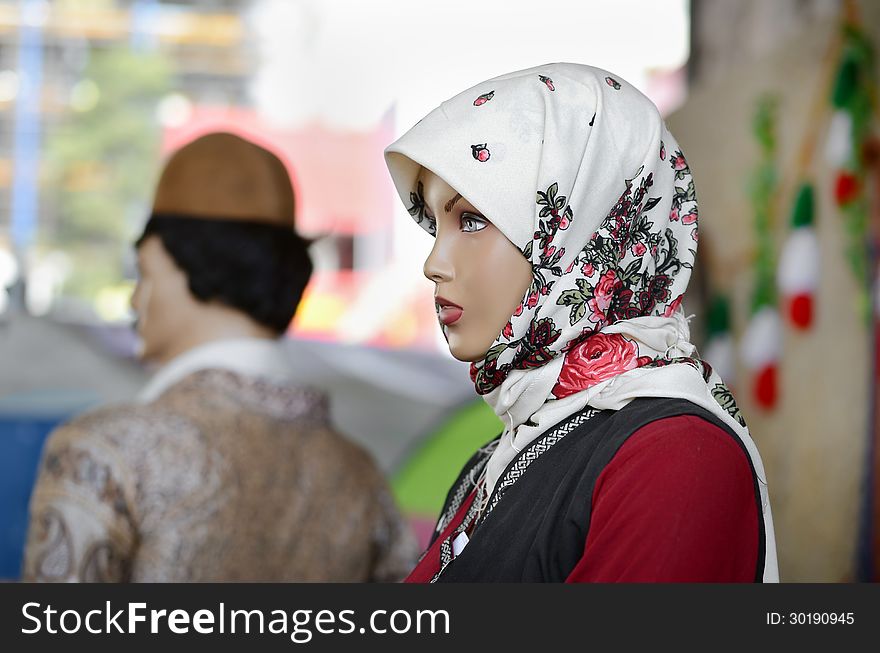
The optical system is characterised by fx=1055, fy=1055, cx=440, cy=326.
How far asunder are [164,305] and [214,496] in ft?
1.36

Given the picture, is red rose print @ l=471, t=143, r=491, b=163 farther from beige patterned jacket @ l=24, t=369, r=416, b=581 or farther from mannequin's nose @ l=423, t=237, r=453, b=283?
beige patterned jacket @ l=24, t=369, r=416, b=581

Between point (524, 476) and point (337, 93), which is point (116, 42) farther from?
point (524, 476)

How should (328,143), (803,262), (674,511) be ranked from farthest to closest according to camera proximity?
1. (328,143)
2. (803,262)
3. (674,511)

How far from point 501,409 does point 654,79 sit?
9.10 ft

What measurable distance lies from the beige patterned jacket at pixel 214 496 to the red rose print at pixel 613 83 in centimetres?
107

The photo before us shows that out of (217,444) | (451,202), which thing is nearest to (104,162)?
(217,444)

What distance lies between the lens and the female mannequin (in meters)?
1.00

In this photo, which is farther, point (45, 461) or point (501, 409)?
point (45, 461)

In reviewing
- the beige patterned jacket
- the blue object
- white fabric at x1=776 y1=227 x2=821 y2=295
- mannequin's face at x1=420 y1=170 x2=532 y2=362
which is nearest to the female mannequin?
mannequin's face at x1=420 y1=170 x2=532 y2=362

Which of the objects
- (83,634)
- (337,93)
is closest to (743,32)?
(337,93)

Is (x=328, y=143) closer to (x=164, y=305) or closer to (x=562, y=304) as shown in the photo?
(x=164, y=305)

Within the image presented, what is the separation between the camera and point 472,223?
117cm

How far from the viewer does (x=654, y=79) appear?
370 centimetres

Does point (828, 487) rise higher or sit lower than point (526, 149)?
lower
